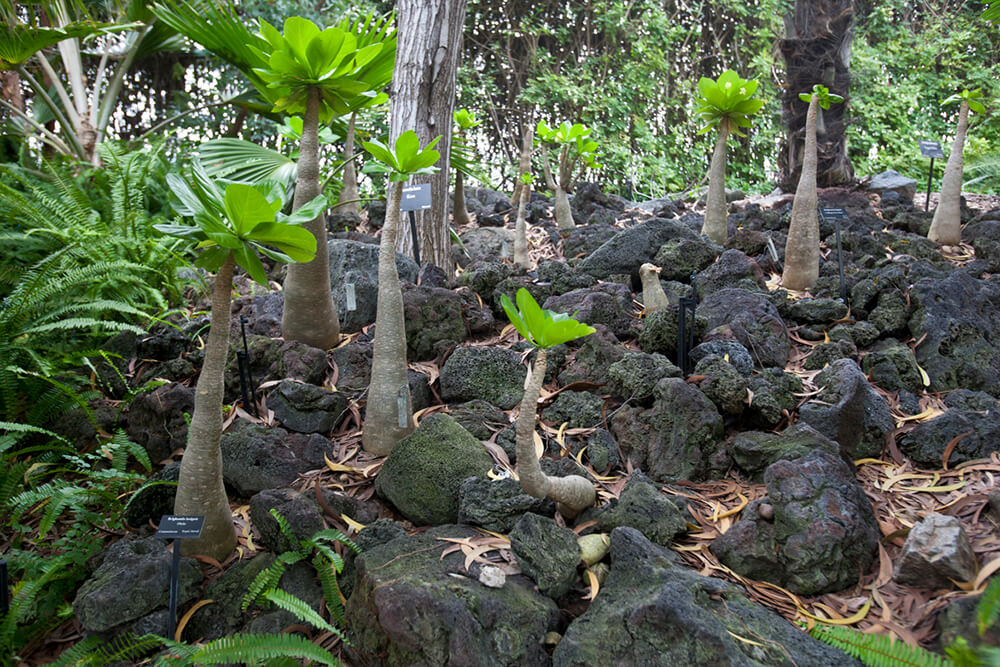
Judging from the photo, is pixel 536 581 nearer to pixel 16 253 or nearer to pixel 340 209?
pixel 16 253

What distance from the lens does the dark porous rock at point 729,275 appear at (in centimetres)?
394

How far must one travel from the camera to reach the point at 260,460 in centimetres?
251

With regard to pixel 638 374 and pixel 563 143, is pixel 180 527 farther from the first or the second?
pixel 563 143

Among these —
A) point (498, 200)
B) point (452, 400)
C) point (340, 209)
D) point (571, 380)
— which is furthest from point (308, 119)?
point (498, 200)

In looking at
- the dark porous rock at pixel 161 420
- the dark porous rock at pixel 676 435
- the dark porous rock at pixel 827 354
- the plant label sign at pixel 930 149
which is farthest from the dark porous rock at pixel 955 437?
the plant label sign at pixel 930 149

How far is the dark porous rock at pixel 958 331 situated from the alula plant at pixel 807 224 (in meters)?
0.66

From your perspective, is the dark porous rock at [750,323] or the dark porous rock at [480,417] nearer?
the dark porous rock at [480,417]

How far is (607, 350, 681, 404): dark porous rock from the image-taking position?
273 cm

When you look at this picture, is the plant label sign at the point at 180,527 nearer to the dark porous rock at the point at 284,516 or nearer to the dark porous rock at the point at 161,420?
the dark porous rock at the point at 284,516

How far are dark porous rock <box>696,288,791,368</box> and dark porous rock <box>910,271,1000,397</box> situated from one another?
27.0 inches

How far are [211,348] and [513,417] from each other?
138 cm

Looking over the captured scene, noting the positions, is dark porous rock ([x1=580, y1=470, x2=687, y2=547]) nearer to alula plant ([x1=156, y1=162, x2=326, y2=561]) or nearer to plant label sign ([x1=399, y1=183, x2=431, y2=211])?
alula plant ([x1=156, y1=162, x2=326, y2=561])

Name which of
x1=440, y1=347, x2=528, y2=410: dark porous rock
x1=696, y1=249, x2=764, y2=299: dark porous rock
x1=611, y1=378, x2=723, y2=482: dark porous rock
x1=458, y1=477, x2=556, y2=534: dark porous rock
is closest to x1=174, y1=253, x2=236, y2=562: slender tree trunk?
x1=458, y1=477, x2=556, y2=534: dark porous rock

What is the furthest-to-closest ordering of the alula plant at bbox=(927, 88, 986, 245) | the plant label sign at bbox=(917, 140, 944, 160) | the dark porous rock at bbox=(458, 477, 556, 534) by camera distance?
the plant label sign at bbox=(917, 140, 944, 160) → the alula plant at bbox=(927, 88, 986, 245) → the dark porous rock at bbox=(458, 477, 556, 534)
